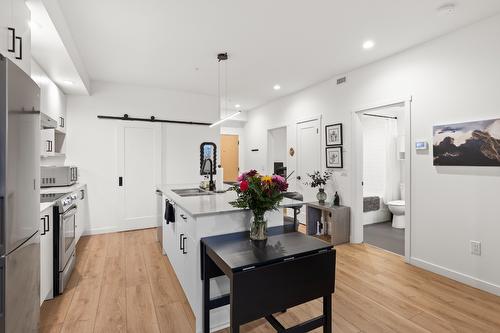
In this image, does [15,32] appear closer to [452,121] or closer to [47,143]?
[47,143]

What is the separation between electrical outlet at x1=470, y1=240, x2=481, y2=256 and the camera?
2643 mm

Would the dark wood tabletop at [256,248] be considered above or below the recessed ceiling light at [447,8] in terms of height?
below

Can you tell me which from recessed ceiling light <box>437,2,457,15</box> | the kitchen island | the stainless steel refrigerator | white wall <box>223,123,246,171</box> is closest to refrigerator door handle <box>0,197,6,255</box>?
the stainless steel refrigerator

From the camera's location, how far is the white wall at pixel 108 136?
463 centimetres

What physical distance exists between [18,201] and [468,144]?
3.79m

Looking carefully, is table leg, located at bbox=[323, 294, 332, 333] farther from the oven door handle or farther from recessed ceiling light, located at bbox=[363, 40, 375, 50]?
recessed ceiling light, located at bbox=[363, 40, 375, 50]

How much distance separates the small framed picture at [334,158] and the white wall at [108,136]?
291 cm

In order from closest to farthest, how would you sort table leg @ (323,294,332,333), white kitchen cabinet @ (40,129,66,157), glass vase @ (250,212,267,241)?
table leg @ (323,294,332,333)
glass vase @ (250,212,267,241)
white kitchen cabinet @ (40,129,66,157)

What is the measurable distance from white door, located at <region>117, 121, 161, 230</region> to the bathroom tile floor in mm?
4064

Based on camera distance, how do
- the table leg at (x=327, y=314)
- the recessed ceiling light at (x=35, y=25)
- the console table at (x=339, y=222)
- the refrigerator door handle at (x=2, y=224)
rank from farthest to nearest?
the console table at (x=339, y=222) < the recessed ceiling light at (x=35, y=25) < the table leg at (x=327, y=314) < the refrigerator door handle at (x=2, y=224)

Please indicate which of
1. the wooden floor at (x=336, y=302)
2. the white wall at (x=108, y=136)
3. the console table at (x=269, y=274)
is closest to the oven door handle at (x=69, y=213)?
the wooden floor at (x=336, y=302)

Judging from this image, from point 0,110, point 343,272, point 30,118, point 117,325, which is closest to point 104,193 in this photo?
point 117,325

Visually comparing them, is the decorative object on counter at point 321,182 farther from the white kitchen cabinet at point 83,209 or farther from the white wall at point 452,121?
the white kitchen cabinet at point 83,209

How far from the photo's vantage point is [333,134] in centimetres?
440
